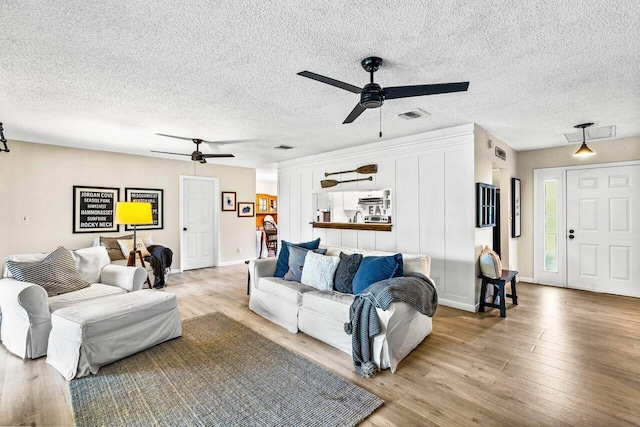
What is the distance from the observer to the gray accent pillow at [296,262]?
3.71 m

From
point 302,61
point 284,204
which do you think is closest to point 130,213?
point 284,204

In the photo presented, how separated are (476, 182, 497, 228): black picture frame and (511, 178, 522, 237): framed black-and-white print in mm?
1320

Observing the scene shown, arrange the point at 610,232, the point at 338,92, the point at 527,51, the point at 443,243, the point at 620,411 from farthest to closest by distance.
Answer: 1. the point at 610,232
2. the point at 443,243
3. the point at 338,92
4. the point at 527,51
5. the point at 620,411

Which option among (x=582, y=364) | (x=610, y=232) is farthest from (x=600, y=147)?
(x=582, y=364)

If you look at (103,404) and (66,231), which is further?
(66,231)

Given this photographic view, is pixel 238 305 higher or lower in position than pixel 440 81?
lower

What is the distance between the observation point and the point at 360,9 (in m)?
1.72

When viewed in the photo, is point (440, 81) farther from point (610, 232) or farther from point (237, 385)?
point (610, 232)

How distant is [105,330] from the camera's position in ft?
8.30

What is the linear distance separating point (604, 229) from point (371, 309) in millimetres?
4634

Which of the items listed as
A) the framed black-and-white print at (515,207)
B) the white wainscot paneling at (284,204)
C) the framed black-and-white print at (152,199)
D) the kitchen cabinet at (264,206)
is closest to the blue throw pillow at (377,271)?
the framed black-and-white print at (515,207)

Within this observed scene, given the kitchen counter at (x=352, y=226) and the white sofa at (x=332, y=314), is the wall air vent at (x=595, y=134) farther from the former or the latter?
the white sofa at (x=332, y=314)

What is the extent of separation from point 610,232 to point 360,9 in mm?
5388

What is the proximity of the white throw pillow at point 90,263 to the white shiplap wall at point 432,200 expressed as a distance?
11.5ft
